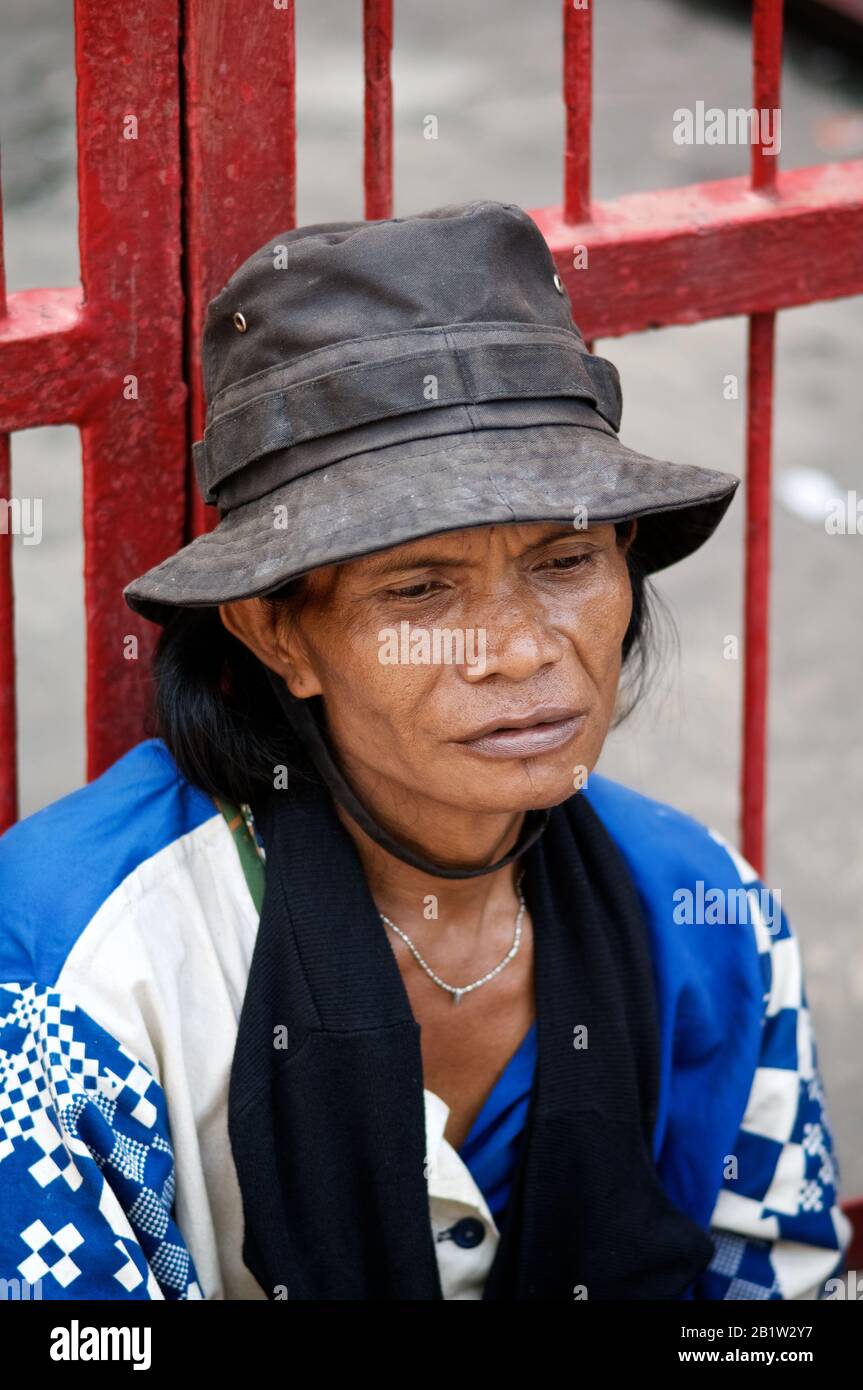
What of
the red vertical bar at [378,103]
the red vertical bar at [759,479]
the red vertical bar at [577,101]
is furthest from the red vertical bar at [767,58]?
the red vertical bar at [378,103]

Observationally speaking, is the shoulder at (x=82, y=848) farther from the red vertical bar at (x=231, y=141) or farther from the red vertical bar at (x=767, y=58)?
the red vertical bar at (x=767, y=58)

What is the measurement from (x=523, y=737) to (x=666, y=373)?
3874mm

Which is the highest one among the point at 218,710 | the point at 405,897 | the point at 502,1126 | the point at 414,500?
the point at 414,500

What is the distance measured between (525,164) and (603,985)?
4.84 m

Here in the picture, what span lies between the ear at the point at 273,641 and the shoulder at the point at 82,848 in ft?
0.54

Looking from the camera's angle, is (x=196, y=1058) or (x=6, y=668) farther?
(x=6, y=668)

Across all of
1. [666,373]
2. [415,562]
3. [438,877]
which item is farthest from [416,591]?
[666,373]

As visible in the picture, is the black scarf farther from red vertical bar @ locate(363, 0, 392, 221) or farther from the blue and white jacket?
red vertical bar @ locate(363, 0, 392, 221)

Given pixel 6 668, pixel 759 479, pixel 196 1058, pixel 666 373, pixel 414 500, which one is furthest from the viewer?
pixel 666 373

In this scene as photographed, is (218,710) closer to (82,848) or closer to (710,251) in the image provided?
(82,848)

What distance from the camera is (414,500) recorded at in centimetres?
176

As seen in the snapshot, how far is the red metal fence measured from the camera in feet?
6.59
